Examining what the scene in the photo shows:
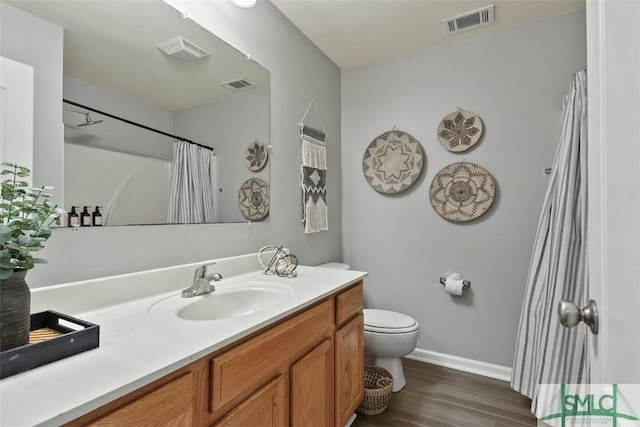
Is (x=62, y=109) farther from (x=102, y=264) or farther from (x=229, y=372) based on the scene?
(x=229, y=372)

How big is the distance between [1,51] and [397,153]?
232 cm

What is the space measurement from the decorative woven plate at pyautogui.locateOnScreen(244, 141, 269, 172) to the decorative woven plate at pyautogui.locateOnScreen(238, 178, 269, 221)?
3.1 inches

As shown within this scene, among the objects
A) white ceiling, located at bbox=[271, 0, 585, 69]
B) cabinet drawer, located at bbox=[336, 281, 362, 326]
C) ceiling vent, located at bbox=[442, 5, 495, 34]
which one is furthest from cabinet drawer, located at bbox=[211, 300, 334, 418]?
ceiling vent, located at bbox=[442, 5, 495, 34]

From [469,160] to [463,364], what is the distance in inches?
59.7

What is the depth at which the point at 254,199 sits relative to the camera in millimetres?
1885

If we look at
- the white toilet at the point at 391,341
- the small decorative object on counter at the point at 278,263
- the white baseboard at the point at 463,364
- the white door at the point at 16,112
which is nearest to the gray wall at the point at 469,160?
the white baseboard at the point at 463,364

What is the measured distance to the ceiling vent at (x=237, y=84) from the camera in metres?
1.72

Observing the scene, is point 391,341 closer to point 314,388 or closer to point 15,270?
point 314,388

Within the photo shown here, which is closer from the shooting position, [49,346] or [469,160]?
[49,346]

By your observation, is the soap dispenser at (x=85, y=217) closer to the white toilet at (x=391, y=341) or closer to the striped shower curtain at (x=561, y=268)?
the white toilet at (x=391, y=341)

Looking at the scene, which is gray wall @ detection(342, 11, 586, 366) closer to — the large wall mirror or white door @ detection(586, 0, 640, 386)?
the large wall mirror

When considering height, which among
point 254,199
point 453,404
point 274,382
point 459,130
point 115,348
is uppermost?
point 459,130

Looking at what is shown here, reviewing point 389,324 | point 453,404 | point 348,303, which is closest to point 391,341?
point 389,324

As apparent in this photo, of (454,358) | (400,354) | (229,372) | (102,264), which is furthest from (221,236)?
(454,358)
